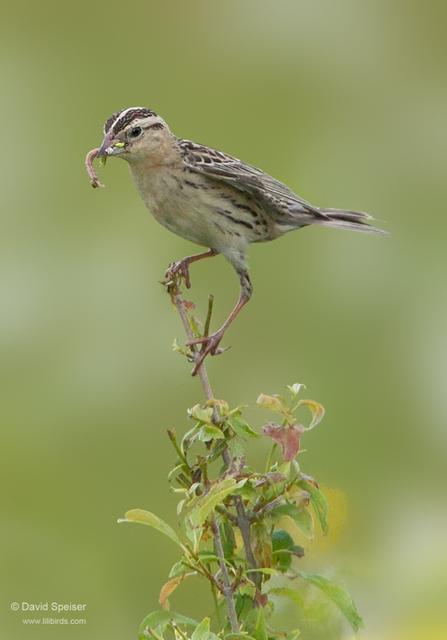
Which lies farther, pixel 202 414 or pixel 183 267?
pixel 183 267

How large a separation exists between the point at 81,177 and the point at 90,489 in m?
0.91

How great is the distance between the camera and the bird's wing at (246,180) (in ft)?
7.78

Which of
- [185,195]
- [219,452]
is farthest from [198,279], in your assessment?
[219,452]

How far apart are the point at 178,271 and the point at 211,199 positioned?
1.23 feet

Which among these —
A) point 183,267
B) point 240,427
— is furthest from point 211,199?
point 240,427

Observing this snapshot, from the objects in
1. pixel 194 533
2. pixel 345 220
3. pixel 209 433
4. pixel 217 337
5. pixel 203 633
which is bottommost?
pixel 203 633

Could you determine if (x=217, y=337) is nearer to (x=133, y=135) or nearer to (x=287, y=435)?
(x=133, y=135)

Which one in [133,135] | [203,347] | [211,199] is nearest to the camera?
[203,347]

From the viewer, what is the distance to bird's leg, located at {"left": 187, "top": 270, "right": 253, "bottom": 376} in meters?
1.57

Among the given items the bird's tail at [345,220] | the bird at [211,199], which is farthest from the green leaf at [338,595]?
the bird's tail at [345,220]

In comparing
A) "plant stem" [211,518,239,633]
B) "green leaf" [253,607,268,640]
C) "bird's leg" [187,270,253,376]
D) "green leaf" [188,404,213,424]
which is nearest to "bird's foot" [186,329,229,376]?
"bird's leg" [187,270,253,376]

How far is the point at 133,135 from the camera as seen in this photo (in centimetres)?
216

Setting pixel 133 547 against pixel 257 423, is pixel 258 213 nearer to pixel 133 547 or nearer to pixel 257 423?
pixel 257 423

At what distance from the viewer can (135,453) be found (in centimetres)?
307
